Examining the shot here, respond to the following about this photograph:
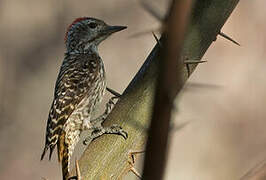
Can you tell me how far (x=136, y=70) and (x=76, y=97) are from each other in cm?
374

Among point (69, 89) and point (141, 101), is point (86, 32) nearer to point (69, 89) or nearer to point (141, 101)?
point (69, 89)

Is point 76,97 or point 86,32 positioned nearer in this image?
point 76,97

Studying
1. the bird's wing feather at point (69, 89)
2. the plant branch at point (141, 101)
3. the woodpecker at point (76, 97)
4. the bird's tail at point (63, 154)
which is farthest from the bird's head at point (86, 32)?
the plant branch at point (141, 101)

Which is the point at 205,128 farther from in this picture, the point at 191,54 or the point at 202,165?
the point at 191,54

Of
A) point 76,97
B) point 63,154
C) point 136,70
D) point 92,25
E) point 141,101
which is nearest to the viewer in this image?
point 141,101

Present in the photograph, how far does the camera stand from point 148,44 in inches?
362

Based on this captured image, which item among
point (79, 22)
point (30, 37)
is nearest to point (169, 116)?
point (79, 22)

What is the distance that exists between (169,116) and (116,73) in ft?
26.2

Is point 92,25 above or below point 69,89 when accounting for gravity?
above

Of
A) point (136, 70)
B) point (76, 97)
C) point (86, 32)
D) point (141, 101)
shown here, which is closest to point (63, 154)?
point (76, 97)

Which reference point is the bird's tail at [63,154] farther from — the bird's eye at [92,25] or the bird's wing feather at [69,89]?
the bird's eye at [92,25]

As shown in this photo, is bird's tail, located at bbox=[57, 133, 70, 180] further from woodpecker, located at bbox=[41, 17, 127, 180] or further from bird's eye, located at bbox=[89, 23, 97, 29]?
bird's eye, located at bbox=[89, 23, 97, 29]

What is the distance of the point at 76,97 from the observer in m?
5.34

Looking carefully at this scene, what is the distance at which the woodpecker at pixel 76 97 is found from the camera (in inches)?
198
